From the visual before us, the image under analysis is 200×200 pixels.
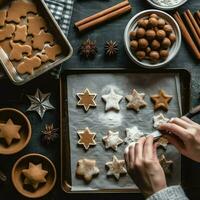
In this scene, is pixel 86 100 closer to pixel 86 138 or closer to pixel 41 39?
pixel 86 138

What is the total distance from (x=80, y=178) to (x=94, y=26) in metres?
0.44

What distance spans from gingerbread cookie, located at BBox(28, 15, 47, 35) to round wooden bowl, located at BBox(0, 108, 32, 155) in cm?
23

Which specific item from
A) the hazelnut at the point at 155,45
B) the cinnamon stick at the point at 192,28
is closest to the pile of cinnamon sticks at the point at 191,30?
the cinnamon stick at the point at 192,28

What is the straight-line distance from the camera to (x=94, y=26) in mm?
1686

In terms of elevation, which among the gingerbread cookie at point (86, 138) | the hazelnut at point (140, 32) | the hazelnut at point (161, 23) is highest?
the hazelnut at point (161, 23)

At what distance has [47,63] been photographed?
1611 millimetres

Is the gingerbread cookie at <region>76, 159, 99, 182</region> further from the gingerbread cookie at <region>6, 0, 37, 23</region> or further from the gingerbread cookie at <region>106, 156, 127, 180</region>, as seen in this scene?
the gingerbread cookie at <region>6, 0, 37, 23</region>

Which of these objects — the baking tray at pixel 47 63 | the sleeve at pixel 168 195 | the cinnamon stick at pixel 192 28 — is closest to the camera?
the sleeve at pixel 168 195

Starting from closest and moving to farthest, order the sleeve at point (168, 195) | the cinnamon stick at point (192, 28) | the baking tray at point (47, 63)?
1. the sleeve at point (168, 195)
2. the baking tray at point (47, 63)
3. the cinnamon stick at point (192, 28)

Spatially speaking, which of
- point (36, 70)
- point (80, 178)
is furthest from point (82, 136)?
point (36, 70)

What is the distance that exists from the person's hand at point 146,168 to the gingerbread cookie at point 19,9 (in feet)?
1.59

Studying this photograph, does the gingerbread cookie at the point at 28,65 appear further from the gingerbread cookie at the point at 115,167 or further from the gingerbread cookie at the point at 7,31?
the gingerbread cookie at the point at 115,167

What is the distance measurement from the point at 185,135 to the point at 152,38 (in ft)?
0.96

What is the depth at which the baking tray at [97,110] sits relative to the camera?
1.64 metres
